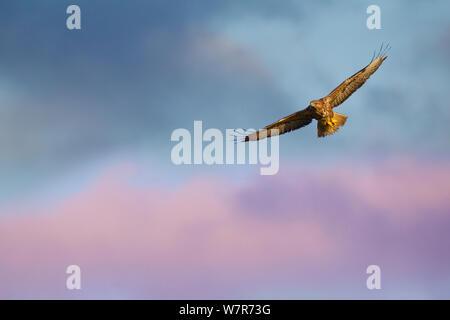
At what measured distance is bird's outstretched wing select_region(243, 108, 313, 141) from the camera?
24.3m

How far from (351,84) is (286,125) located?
2553mm

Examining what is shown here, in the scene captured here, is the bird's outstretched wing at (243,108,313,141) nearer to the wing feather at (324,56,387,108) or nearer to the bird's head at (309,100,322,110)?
the bird's head at (309,100,322,110)

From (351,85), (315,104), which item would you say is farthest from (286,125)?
(351,85)

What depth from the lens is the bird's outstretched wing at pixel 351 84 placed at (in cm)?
2388

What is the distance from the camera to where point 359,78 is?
24.0 m

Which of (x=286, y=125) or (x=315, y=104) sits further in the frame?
(x=286, y=125)

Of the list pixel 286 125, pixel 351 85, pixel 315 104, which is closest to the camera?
pixel 315 104

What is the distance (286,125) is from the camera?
81.8 ft

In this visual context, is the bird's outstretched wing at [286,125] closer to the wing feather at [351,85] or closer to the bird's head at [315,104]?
the bird's head at [315,104]

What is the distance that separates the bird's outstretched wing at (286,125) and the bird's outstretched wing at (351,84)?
82 cm

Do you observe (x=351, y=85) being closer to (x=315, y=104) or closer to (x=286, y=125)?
(x=315, y=104)
